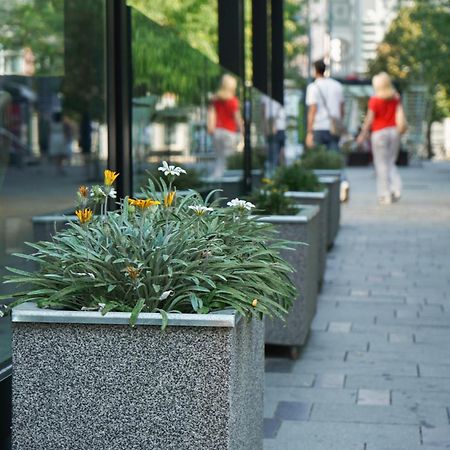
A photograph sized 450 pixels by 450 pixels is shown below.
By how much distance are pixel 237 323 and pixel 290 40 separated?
43.8m

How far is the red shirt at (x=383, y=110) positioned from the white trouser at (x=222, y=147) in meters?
10.1

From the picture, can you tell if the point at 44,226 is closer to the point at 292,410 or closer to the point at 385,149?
the point at 292,410

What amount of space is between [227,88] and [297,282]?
8.29ft

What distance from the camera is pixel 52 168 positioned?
15.4 ft

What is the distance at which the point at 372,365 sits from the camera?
7180 mm

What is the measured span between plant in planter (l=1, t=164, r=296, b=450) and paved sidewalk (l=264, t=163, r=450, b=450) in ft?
6.65

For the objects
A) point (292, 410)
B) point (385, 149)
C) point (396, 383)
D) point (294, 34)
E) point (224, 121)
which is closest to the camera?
point (292, 410)

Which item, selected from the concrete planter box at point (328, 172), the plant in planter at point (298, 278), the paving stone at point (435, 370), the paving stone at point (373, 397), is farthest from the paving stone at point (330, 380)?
the concrete planter box at point (328, 172)

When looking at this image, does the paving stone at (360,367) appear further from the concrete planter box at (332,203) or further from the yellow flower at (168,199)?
the concrete planter box at (332,203)

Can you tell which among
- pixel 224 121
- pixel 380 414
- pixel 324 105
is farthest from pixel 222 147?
pixel 324 105

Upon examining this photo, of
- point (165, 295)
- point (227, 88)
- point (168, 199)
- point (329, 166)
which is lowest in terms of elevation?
point (165, 295)

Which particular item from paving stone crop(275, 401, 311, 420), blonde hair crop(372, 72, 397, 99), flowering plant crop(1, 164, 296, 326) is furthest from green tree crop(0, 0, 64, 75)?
blonde hair crop(372, 72, 397, 99)

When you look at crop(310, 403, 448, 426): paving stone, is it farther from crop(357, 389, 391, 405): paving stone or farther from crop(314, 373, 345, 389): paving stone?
crop(314, 373, 345, 389): paving stone

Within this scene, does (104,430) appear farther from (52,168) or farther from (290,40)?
(290,40)
